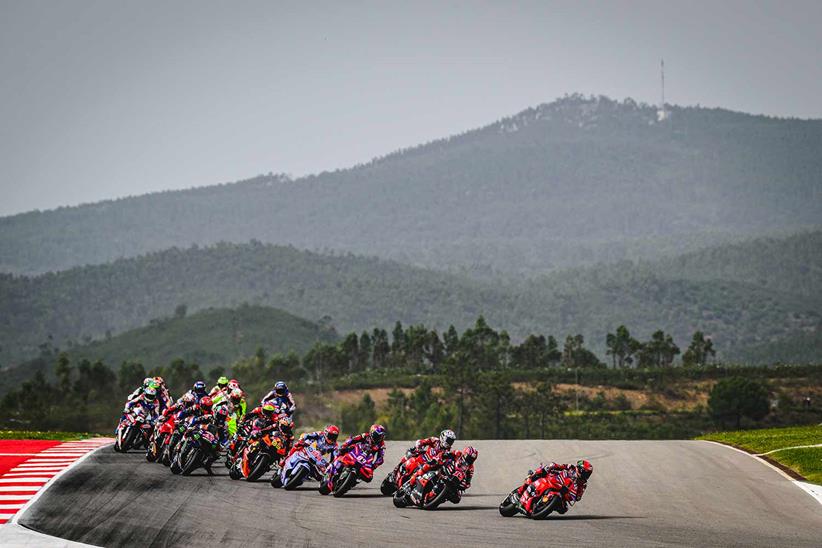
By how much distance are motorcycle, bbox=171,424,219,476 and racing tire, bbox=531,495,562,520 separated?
10.9 metres

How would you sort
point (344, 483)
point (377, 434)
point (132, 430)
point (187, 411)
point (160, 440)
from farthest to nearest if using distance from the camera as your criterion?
1. point (132, 430)
2. point (160, 440)
3. point (187, 411)
4. point (377, 434)
5. point (344, 483)

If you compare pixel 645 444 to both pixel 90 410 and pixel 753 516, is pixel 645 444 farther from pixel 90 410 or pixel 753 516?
pixel 90 410

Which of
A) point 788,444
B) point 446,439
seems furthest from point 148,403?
point 788,444

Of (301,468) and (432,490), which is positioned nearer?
(432,490)

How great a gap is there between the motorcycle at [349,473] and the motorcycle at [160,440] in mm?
7212

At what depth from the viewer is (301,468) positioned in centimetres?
3070

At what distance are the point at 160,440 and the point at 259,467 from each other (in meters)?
5.13

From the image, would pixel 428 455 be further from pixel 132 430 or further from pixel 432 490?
pixel 132 430

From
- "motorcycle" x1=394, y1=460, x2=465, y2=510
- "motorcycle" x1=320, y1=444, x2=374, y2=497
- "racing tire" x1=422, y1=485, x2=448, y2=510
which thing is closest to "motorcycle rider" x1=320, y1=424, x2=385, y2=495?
"motorcycle" x1=320, y1=444, x2=374, y2=497

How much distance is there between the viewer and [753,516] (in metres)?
27.0

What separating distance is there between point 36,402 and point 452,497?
140 metres

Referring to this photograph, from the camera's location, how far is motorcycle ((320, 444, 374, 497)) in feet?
97.0

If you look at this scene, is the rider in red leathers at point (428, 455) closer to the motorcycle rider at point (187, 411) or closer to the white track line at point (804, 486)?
the motorcycle rider at point (187, 411)

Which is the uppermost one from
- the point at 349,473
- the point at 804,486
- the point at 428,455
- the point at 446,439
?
the point at 446,439
